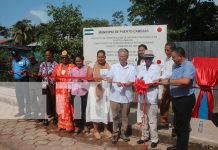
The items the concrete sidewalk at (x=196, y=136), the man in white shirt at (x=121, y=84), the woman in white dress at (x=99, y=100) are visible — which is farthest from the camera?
the woman in white dress at (x=99, y=100)

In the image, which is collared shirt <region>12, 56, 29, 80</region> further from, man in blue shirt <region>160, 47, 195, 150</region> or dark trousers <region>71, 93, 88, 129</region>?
man in blue shirt <region>160, 47, 195, 150</region>

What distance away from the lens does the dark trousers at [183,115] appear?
15.7 feet

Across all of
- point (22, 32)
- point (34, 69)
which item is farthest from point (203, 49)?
point (22, 32)

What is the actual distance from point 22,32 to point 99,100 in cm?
3491

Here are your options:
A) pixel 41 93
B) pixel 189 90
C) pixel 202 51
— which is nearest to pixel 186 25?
pixel 202 51

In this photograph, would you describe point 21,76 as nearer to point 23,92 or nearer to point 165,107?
point 23,92

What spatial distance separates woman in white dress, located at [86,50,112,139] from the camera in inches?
241

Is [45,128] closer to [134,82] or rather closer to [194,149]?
[134,82]

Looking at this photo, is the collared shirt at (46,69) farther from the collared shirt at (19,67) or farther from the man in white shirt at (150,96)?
the man in white shirt at (150,96)

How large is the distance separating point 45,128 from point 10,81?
6828mm

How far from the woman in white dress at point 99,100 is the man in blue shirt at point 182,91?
167 cm

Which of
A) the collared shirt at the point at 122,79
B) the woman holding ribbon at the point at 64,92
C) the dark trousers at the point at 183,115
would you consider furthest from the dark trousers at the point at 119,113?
the woman holding ribbon at the point at 64,92

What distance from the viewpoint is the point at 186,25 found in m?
18.7

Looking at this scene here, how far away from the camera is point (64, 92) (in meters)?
6.65
